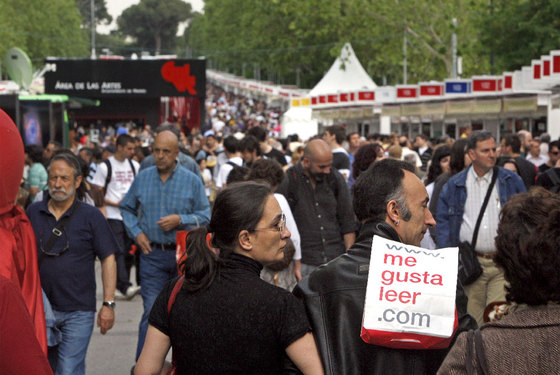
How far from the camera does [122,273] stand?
36.8 feet

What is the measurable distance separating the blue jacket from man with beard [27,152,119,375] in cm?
259

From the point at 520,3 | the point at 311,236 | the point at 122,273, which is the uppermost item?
the point at 520,3

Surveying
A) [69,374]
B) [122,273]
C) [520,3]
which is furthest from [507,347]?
[520,3]

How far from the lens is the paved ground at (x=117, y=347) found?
26.8 feet

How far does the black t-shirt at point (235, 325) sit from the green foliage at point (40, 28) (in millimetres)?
60106

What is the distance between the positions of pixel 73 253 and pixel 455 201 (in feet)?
9.64

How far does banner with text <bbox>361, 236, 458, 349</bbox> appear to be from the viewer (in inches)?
126

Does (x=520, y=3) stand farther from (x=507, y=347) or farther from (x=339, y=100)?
(x=507, y=347)

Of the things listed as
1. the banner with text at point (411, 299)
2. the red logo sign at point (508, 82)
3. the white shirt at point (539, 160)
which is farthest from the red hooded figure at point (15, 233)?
the red logo sign at point (508, 82)

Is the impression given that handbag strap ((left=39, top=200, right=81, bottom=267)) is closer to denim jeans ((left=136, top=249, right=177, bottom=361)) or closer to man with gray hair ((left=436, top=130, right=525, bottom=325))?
denim jeans ((left=136, top=249, right=177, bottom=361))

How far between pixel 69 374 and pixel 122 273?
17.6 feet

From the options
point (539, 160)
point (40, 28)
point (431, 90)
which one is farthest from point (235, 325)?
point (40, 28)

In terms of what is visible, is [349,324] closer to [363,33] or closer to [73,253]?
[73,253]

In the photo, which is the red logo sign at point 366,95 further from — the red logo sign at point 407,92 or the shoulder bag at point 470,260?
the shoulder bag at point 470,260
